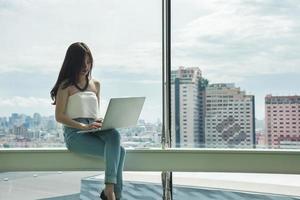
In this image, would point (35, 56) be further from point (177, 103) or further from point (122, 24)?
point (177, 103)

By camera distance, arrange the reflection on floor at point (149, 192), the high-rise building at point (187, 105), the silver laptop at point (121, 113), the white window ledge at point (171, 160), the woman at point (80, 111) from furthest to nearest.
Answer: the high-rise building at point (187, 105)
the reflection on floor at point (149, 192)
the white window ledge at point (171, 160)
the woman at point (80, 111)
the silver laptop at point (121, 113)

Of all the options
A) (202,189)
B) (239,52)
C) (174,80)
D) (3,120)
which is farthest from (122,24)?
(202,189)

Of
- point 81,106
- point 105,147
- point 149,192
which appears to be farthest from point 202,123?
point 81,106

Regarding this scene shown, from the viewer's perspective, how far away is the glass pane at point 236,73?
3.46 metres

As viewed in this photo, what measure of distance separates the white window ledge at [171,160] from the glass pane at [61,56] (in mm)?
189

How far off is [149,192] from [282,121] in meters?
1.28

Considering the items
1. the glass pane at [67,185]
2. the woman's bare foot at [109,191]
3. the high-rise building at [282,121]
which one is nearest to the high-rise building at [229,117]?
the high-rise building at [282,121]

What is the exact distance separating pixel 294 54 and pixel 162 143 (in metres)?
1.33

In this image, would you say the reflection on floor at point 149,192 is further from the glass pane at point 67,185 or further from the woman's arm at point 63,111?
the woman's arm at point 63,111

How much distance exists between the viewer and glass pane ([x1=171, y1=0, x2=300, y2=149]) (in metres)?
3.46

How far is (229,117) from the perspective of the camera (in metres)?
3.55

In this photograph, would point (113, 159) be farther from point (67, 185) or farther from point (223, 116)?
point (223, 116)

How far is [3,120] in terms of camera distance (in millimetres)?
3613

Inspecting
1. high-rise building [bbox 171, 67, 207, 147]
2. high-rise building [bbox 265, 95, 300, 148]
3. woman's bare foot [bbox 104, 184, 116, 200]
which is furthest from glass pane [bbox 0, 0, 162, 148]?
high-rise building [bbox 265, 95, 300, 148]
